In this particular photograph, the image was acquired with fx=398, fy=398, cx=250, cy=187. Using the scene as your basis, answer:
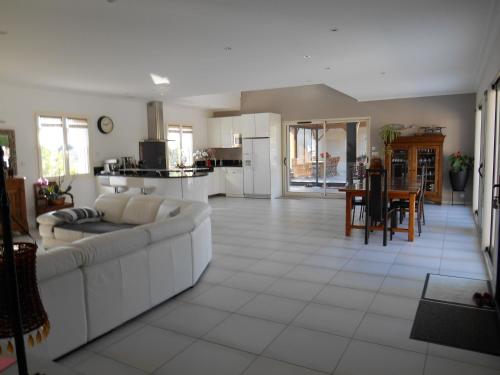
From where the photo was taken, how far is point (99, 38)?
4281 mm

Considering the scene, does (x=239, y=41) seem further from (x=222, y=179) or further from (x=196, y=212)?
(x=222, y=179)

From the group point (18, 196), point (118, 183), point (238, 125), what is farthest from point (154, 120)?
point (18, 196)

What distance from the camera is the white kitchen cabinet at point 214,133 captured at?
12.0 metres

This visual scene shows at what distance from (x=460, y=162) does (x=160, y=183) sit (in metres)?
6.62

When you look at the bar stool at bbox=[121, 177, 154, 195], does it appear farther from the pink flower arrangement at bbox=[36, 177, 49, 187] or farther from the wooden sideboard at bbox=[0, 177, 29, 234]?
the wooden sideboard at bbox=[0, 177, 29, 234]

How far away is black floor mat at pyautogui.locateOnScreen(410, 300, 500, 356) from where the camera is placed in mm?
2885

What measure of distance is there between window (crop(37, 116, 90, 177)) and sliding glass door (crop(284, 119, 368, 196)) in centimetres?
561

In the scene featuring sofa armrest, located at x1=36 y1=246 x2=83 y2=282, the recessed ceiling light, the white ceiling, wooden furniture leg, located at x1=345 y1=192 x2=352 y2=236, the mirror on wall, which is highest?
the recessed ceiling light

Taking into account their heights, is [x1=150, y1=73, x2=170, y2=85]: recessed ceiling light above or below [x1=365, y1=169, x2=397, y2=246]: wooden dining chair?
above

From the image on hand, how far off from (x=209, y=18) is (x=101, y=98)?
221 inches

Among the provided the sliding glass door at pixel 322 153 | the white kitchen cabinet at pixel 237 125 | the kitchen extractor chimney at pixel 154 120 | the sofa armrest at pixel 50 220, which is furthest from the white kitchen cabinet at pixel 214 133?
the sofa armrest at pixel 50 220

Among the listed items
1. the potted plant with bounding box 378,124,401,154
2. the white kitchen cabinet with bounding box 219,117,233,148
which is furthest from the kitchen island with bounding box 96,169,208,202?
the potted plant with bounding box 378,124,401,154

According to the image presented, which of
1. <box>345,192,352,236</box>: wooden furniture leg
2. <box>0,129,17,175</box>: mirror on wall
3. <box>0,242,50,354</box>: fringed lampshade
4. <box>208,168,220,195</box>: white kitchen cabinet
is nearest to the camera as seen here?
<box>0,242,50,354</box>: fringed lampshade

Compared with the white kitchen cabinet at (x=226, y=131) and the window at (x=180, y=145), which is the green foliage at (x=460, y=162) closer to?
the white kitchen cabinet at (x=226, y=131)
